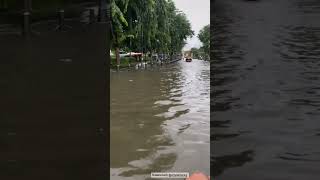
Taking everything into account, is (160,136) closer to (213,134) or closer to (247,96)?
(213,134)

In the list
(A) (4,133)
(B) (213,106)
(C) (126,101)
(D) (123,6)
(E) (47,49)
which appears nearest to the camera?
(A) (4,133)

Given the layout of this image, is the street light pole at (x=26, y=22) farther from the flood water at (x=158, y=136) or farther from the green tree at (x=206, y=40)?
the green tree at (x=206, y=40)

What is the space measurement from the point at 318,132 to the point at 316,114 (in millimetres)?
1004

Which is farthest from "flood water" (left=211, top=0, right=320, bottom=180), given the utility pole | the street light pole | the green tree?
the green tree

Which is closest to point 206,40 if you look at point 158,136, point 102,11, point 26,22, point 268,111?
point 102,11

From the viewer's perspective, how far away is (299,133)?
24.2 ft

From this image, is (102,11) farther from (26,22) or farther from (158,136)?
(158,136)

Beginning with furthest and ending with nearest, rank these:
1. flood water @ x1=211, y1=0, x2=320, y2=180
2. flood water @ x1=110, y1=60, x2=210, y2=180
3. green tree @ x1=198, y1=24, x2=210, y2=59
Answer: green tree @ x1=198, y1=24, x2=210, y2=59 → flood water @ x1=110, y1=60, x2=210, y2=180 → flood water @ x1=211, y1=0, x2=320, y2=180

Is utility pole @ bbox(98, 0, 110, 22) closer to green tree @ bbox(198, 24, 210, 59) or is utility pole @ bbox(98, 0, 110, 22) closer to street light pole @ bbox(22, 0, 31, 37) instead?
street light pole @ bbox(22, 0, 31, 37)

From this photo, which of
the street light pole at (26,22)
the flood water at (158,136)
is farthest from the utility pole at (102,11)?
the flood water at (158,136)

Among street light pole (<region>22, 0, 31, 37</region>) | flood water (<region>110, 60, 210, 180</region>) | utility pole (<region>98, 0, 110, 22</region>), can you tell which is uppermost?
utility pole (<region>98, 0, 110, 22</region>)


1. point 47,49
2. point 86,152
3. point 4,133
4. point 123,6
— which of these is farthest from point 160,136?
point 123,6

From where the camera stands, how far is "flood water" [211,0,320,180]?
610cm

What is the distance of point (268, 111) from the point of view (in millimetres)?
8758
